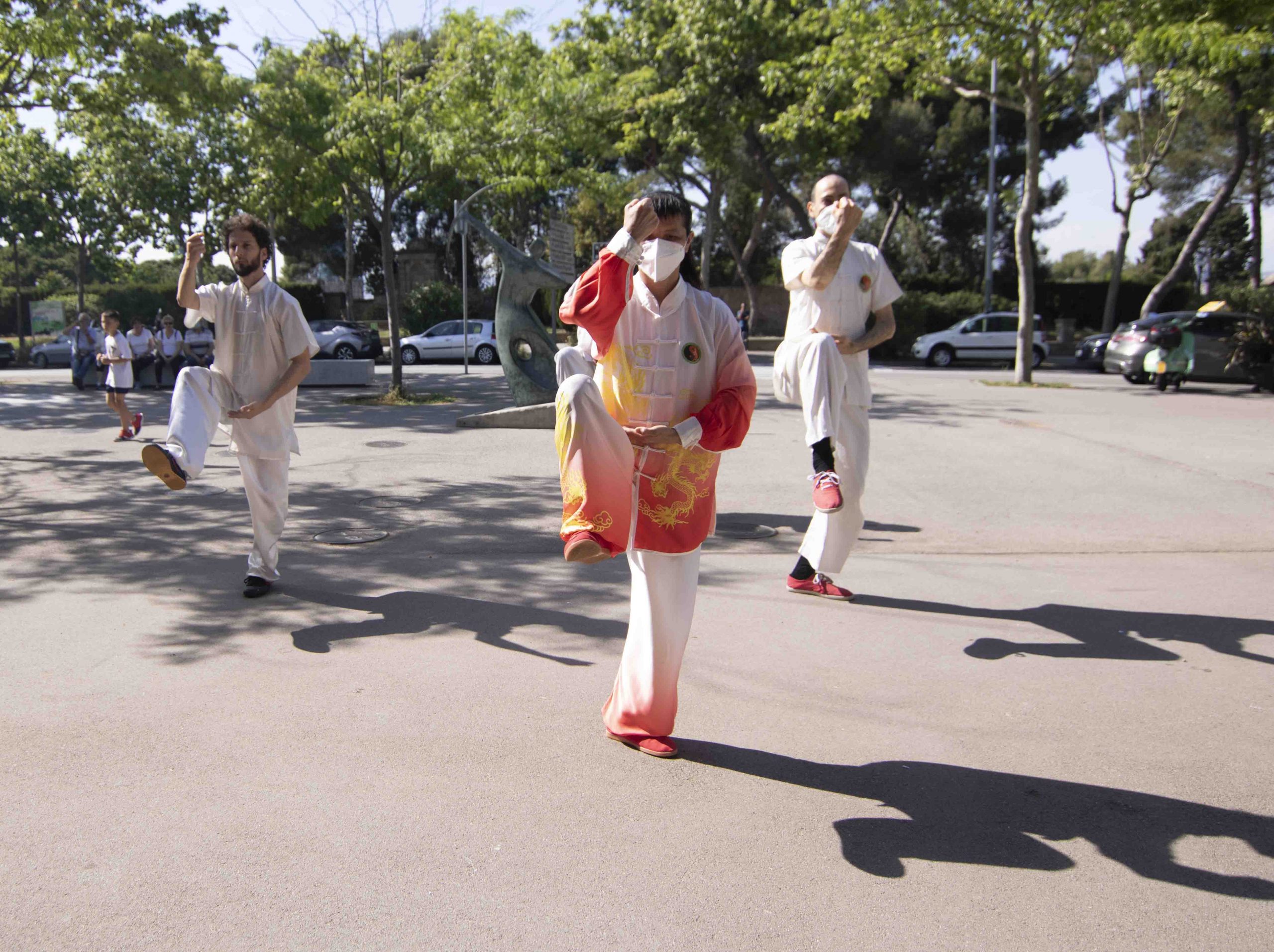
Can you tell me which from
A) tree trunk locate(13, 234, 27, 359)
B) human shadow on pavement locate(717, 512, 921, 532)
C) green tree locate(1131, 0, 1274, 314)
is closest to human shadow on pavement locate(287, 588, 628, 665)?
human shadow on pavement locate(717, 512, 921, 532)

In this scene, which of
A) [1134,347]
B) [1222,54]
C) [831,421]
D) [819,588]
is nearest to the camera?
[831,421]

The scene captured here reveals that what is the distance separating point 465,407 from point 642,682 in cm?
1306

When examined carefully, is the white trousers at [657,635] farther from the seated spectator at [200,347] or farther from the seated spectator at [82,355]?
the seated spectator at [82,355]

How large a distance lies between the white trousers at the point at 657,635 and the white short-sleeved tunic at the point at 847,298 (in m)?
2.00

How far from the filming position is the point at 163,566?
628cm

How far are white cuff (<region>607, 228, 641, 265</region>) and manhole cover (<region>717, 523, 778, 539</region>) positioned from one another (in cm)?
397

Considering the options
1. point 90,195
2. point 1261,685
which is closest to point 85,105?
point 1261,685

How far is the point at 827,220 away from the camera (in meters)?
4.91

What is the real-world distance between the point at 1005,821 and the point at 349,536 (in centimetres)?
503

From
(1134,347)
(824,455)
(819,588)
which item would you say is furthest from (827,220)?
(1134,347)

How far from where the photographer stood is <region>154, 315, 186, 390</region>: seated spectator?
66.5ft

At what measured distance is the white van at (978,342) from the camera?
99.7 feet

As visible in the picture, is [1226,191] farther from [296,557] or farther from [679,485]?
[679,485]

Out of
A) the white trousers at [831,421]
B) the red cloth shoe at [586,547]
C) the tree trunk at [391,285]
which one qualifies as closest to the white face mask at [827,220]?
the white trousers at [831,421]
